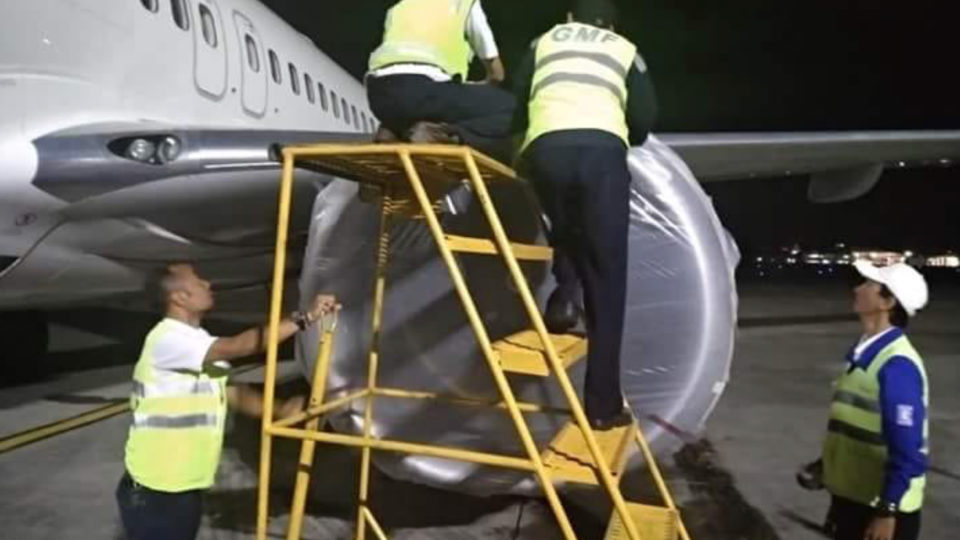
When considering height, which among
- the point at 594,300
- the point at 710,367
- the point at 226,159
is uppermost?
the point at 226,159

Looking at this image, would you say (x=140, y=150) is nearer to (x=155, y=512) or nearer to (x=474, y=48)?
(x=474, y=48)

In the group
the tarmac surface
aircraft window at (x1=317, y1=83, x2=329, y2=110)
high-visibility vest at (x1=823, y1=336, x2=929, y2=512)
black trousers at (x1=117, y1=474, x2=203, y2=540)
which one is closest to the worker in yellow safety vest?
black trousers at (x1=117, y1=474, x2=203, y2=540)

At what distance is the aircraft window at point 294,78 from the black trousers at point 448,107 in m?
7.12

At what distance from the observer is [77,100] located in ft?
23.0

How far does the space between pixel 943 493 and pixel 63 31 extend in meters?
6.97

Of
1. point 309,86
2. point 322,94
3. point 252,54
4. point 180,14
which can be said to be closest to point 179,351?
point 180,14

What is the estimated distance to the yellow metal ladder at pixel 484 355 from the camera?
3.52 m

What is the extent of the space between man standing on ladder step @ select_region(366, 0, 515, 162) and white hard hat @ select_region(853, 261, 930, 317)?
A: 68.3 inches

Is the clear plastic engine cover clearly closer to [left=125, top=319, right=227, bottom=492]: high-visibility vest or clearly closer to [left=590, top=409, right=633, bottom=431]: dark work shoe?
[left=590, top=409, right=633, bottom=431]: dark work shoe

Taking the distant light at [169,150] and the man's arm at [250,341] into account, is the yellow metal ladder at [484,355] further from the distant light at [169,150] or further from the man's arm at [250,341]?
the distant light at [169,150]

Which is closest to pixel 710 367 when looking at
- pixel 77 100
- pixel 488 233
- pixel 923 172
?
pixel 488 233

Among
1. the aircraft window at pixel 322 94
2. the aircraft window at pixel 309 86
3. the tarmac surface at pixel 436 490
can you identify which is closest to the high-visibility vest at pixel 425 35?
the tarmac surface at pixel 436 490

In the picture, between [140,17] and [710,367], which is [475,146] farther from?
[140,17]

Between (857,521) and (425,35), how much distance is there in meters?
2.91
